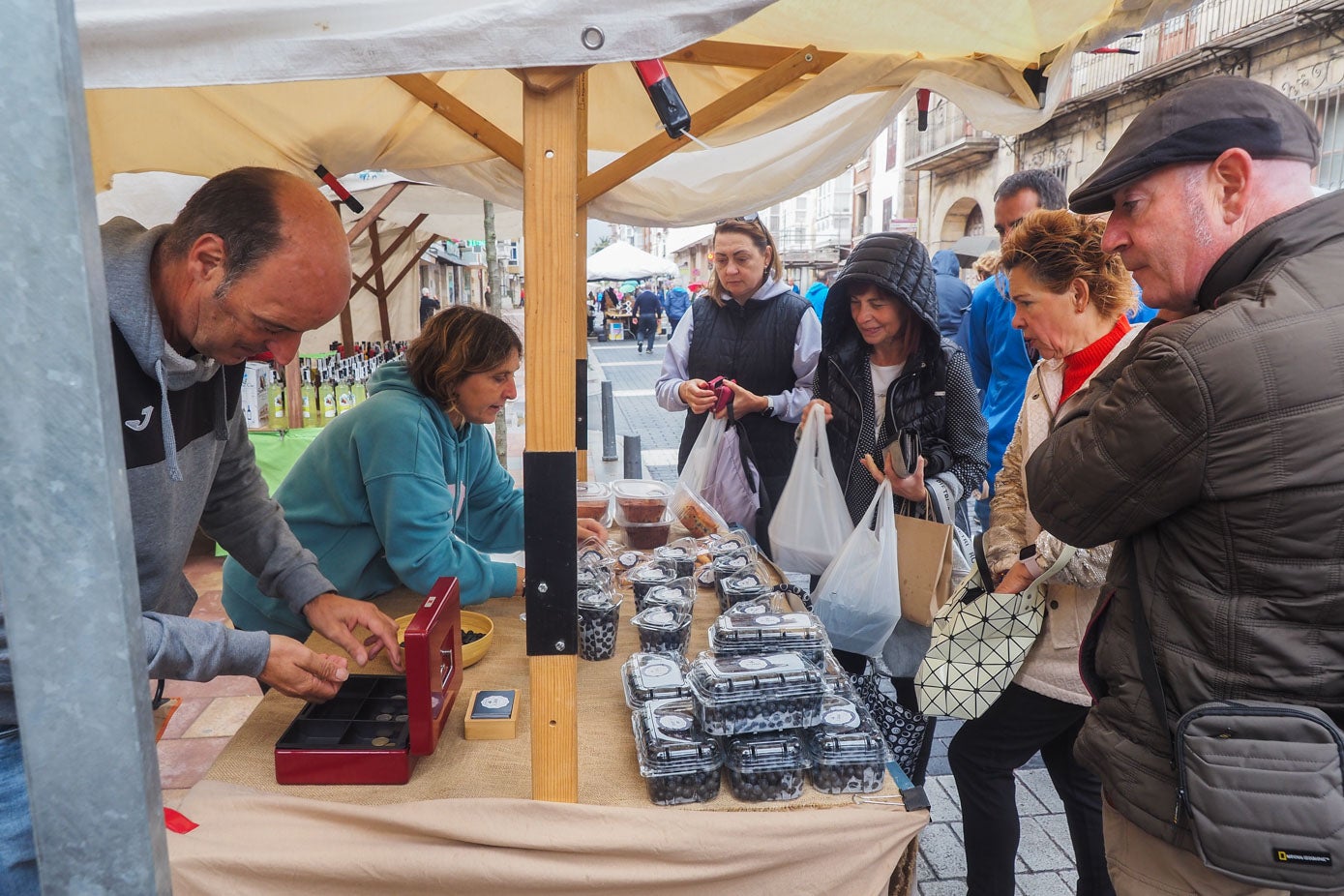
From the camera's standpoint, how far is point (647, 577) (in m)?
2.34

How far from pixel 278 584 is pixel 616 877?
1132 mm

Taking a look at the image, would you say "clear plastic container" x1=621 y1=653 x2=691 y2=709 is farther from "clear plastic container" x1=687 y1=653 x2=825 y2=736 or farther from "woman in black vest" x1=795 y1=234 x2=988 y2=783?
"woman in black vest" x1=795 y1=234 x2=988 y2=783

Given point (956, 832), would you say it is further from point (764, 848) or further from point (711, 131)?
point (711, 131)

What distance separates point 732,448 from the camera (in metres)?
3.52

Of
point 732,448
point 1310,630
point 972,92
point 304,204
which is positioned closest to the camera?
point 1310,630

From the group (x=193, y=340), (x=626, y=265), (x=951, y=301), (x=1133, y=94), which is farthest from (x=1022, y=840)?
(x=626, y=265)

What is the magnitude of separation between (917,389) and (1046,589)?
3.57 feet

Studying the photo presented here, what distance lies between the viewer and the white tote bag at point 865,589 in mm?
2654

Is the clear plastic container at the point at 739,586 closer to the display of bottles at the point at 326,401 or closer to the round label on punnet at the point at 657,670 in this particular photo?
the round label on punnet at the point at 657,670

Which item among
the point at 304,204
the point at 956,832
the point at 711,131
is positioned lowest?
the point at 956,832

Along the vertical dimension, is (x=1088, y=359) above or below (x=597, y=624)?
above

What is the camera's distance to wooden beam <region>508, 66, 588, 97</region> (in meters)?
1.30

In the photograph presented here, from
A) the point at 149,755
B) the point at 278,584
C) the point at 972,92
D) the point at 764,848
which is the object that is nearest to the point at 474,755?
the point at 764,848

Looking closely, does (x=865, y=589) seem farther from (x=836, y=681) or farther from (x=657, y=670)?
(x=657, y=670)
